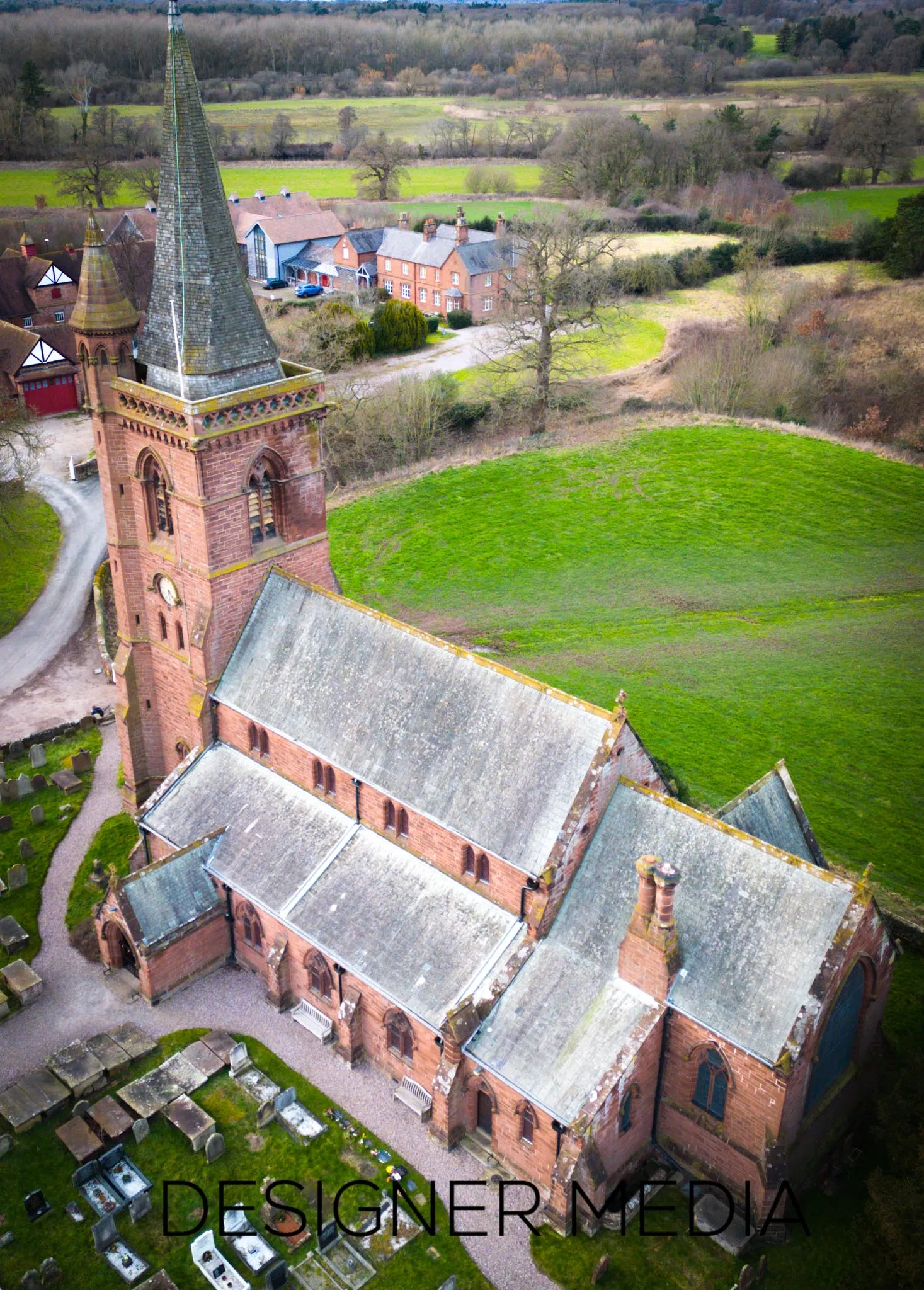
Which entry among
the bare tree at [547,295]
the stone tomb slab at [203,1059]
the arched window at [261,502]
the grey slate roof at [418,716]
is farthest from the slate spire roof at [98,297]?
the bare tree at [547,295]

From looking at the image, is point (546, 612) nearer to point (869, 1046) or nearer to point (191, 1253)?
point (869, 1046)

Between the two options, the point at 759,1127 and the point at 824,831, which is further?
the point at 824,831

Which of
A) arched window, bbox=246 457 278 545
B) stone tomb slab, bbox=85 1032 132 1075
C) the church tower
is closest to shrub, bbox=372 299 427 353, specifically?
the church tower

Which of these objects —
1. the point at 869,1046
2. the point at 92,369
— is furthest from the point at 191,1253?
the point at 92,369

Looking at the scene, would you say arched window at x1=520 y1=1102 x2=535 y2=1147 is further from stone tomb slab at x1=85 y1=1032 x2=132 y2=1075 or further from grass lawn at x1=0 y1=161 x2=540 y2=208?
grass lawn at x1=0 y1=161 x2=540 y2=208

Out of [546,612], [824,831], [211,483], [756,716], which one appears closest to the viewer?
[211,483]

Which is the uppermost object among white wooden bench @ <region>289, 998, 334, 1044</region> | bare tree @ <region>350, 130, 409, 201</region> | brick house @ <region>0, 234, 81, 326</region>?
bare tree @ <region>350, 130, 409, 201</region>
